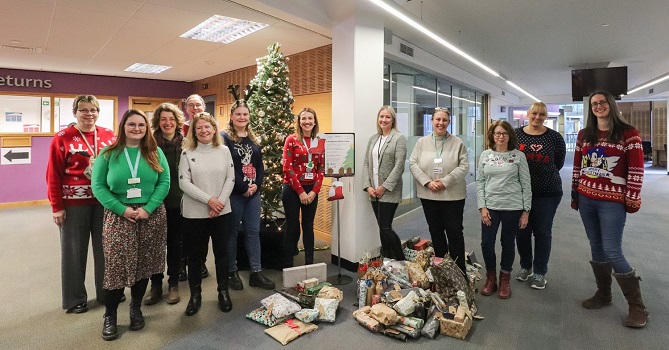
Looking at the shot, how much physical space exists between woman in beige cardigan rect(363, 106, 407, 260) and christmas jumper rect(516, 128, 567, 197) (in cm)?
109

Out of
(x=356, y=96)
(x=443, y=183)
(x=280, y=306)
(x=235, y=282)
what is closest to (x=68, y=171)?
(x=235, y=282)

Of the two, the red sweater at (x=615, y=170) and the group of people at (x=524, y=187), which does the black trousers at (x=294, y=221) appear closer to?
the group of people at (x=524, y=187)

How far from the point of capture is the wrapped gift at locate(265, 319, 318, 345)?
8.73ft

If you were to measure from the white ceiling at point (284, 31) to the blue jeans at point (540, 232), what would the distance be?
2.28m

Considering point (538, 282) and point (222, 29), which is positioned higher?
point (222, 29)

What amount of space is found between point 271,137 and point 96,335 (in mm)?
2353

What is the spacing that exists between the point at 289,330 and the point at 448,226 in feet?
5.40

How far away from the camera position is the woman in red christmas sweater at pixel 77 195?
116 inches

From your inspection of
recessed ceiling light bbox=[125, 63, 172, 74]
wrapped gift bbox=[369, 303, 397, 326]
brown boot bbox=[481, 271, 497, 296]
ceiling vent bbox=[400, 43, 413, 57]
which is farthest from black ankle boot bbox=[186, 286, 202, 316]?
recessed ceiling light bbox=[125, 63, 172, 74]

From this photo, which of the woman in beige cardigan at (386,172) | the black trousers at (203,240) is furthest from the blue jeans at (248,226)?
the woman in beige cardigan at (386,172)

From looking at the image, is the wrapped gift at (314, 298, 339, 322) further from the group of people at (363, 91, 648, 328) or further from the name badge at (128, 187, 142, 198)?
the name badge at (128, 187, 142, 198)

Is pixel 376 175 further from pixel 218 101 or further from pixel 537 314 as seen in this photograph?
pixel 218 101

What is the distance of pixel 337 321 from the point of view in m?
2.96

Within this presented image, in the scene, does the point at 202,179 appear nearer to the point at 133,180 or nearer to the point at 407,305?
the point at 133,180
